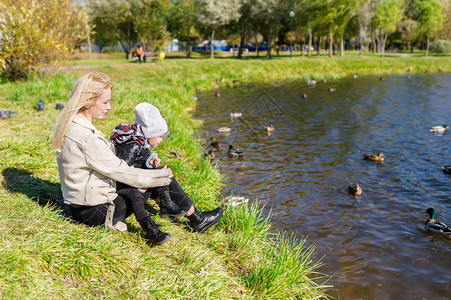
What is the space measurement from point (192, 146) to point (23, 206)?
6034 millimetres

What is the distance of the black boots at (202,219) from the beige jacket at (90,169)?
1048 millimetres

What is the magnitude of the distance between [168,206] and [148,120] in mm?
1222

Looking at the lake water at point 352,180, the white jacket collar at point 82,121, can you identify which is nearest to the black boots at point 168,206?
the white jacket collar at point 82,121

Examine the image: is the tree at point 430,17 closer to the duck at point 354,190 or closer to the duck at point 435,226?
the duck at point 354,190

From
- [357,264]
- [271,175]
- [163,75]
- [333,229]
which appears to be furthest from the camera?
[163,75]

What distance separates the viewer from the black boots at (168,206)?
15.6 ft

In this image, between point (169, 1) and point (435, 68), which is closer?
point (435, 68)

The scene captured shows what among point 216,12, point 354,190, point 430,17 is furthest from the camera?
point 430,17

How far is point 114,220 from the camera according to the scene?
443 cm

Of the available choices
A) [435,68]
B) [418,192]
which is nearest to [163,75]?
[418,192]

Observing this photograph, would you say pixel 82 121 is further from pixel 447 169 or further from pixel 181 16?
pixel 181 16

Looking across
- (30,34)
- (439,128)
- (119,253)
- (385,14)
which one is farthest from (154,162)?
(385,14)

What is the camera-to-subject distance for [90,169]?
408 cm

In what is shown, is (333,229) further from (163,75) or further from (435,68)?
(435,68)
